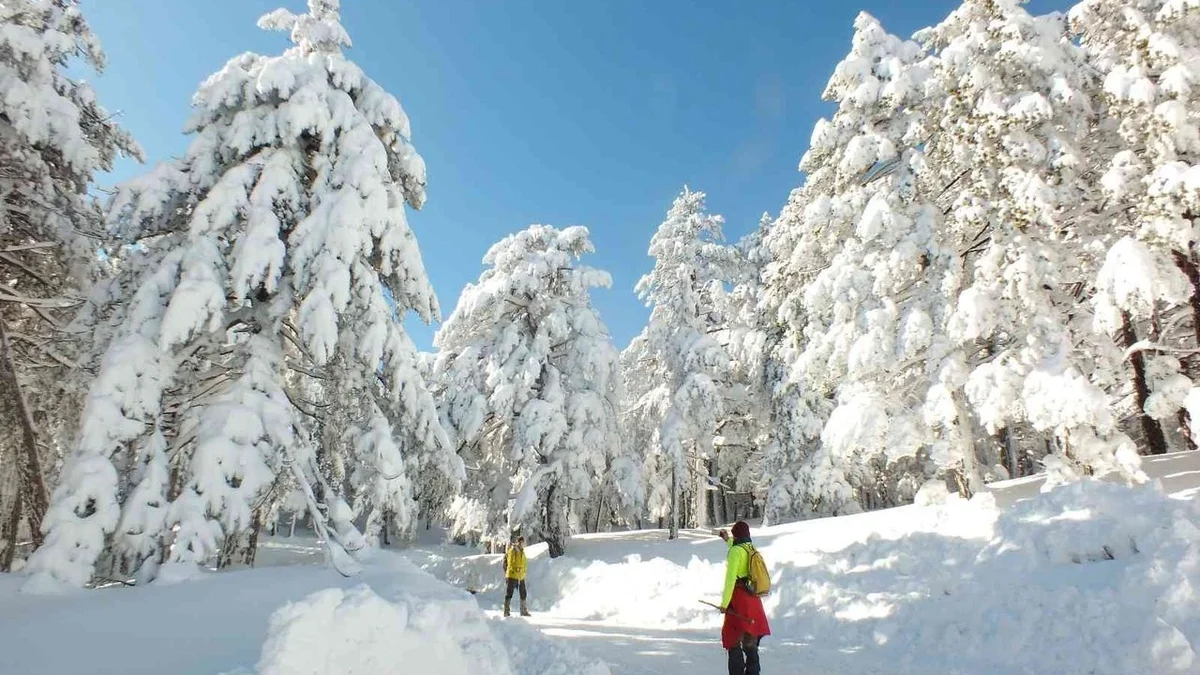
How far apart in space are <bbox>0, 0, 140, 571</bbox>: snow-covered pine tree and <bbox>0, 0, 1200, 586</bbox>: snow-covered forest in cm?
6

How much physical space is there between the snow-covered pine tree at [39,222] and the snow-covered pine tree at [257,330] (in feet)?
6.53

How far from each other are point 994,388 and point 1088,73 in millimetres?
7432

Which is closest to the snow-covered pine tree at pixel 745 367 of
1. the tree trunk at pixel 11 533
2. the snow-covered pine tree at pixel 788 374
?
the snow-covered pine tree at pixel 788 374

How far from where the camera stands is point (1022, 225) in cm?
1291

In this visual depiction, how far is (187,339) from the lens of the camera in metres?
8.11

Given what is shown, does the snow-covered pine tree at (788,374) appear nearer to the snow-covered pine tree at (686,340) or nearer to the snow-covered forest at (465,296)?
the snow-covered forest at (465,296)

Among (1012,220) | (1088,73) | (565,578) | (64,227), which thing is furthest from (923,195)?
(64,227)

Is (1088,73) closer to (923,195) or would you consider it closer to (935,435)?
(923,195)

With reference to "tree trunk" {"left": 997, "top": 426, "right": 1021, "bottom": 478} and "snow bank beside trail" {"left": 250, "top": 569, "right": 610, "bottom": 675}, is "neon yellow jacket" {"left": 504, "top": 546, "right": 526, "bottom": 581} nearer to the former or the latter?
"snow bank beside trail" {"left": 250, "top": 569, "right": 610, "bottom": 675}

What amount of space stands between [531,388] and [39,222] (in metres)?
12.7

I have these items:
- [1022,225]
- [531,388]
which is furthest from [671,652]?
[531,388]

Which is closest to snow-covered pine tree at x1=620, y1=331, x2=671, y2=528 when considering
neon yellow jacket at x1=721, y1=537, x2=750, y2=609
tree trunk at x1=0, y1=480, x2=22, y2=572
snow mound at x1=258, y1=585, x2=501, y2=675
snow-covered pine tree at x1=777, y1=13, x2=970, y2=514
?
snow-covered pine tree at x1=777, y1=13, x2=970, y2=514

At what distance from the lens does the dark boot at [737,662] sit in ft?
20.4

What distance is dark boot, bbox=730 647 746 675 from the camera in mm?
6215
